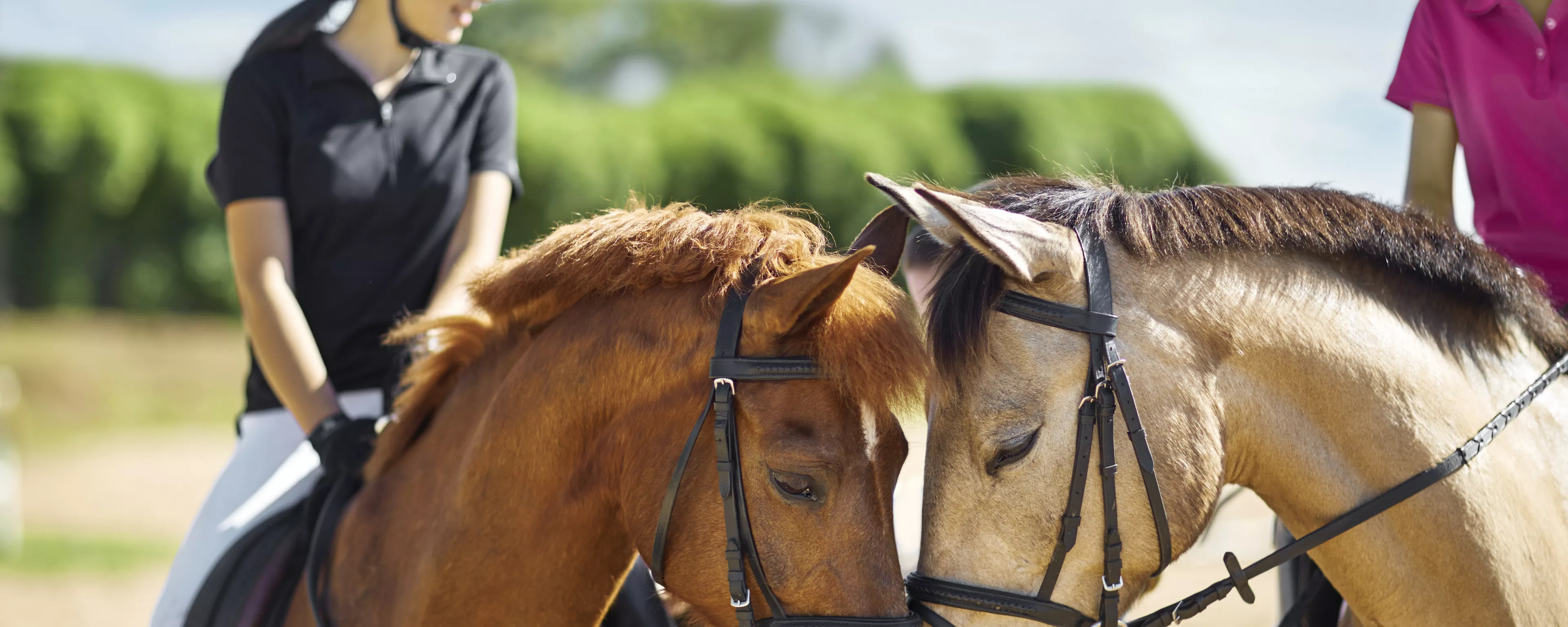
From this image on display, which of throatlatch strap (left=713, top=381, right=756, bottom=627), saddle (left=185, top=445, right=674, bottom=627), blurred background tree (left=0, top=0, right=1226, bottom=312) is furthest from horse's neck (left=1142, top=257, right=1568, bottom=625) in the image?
blurred background tree (left=0, top=0, right=1226, bottom=312)

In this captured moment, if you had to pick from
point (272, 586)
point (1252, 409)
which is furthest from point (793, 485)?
point (272, 586)

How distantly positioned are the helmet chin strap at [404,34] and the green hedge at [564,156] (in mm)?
13198

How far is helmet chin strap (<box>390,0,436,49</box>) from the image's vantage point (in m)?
3.00

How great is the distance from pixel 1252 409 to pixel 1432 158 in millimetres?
1125

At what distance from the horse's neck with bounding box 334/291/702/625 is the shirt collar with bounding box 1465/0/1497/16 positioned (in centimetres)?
200

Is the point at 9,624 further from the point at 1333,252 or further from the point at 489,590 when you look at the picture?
the point at 1333,252

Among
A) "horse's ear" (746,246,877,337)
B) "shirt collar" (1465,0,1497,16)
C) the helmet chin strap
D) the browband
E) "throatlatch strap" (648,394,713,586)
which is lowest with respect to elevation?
"throatlatch strap" (648,394,713,586)

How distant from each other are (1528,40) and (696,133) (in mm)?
15501

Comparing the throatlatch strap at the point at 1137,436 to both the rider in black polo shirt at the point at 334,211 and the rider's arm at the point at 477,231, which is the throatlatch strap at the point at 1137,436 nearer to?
the rider in black polo shirt at the point at 334,211

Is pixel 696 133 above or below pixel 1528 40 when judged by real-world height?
below

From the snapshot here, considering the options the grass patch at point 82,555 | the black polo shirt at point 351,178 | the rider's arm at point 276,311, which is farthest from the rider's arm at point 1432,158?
the grass patch at point 82,555

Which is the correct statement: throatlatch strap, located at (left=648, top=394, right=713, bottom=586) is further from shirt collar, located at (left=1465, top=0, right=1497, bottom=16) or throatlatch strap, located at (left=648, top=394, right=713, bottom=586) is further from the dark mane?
shirt collar, located at (left=1465, top=0, right=1497, bottom=16)

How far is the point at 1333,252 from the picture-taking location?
7.07 ft

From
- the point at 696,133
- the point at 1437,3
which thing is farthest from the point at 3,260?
the point at 1437,3
